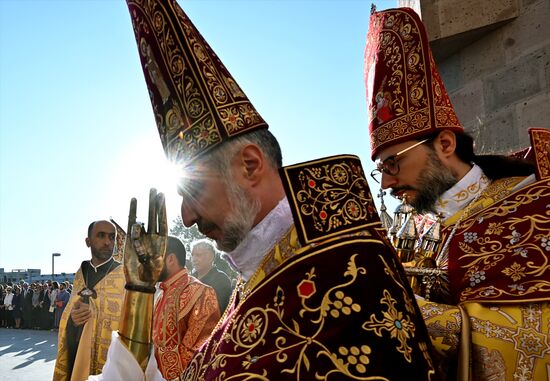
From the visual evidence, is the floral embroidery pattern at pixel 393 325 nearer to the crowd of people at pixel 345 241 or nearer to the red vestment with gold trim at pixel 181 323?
the crowd of people at pixel 345 241

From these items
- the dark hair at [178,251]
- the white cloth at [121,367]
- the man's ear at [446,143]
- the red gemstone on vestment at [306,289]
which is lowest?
the white cloth at [121,367]

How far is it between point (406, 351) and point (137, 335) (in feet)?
3.64

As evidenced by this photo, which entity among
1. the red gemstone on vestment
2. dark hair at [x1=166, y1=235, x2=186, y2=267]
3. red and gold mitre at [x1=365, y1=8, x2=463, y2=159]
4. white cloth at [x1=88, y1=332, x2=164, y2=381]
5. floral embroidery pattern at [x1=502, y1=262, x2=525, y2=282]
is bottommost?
white cloth at [x1=88, y1=332, x2=164, y2=381]

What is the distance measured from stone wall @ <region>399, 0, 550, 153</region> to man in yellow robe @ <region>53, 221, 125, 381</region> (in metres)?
3.82

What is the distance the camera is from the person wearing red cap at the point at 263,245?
1.57m

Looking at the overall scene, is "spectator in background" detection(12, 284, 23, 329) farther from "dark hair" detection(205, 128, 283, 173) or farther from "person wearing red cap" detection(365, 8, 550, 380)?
"dark hair" detection(205, 128, 283, 173)

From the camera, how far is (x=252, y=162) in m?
2.14

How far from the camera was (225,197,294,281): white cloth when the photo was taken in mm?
2037

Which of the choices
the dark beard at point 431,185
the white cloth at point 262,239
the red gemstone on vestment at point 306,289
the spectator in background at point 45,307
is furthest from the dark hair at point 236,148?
the spectator in background at point 45,307

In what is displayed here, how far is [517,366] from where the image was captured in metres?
2.07

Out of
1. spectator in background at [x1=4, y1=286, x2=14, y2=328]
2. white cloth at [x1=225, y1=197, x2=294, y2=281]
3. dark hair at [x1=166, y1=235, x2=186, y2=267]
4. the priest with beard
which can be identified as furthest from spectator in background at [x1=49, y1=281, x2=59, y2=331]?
white cloth at [x1=225, y1=197, x2=294, y2=281]

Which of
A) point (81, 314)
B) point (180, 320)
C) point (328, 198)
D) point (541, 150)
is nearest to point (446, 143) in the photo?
point (541, 150)

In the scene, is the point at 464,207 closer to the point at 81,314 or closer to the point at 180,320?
the point at 180,320

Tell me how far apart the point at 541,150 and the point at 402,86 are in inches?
40.9
